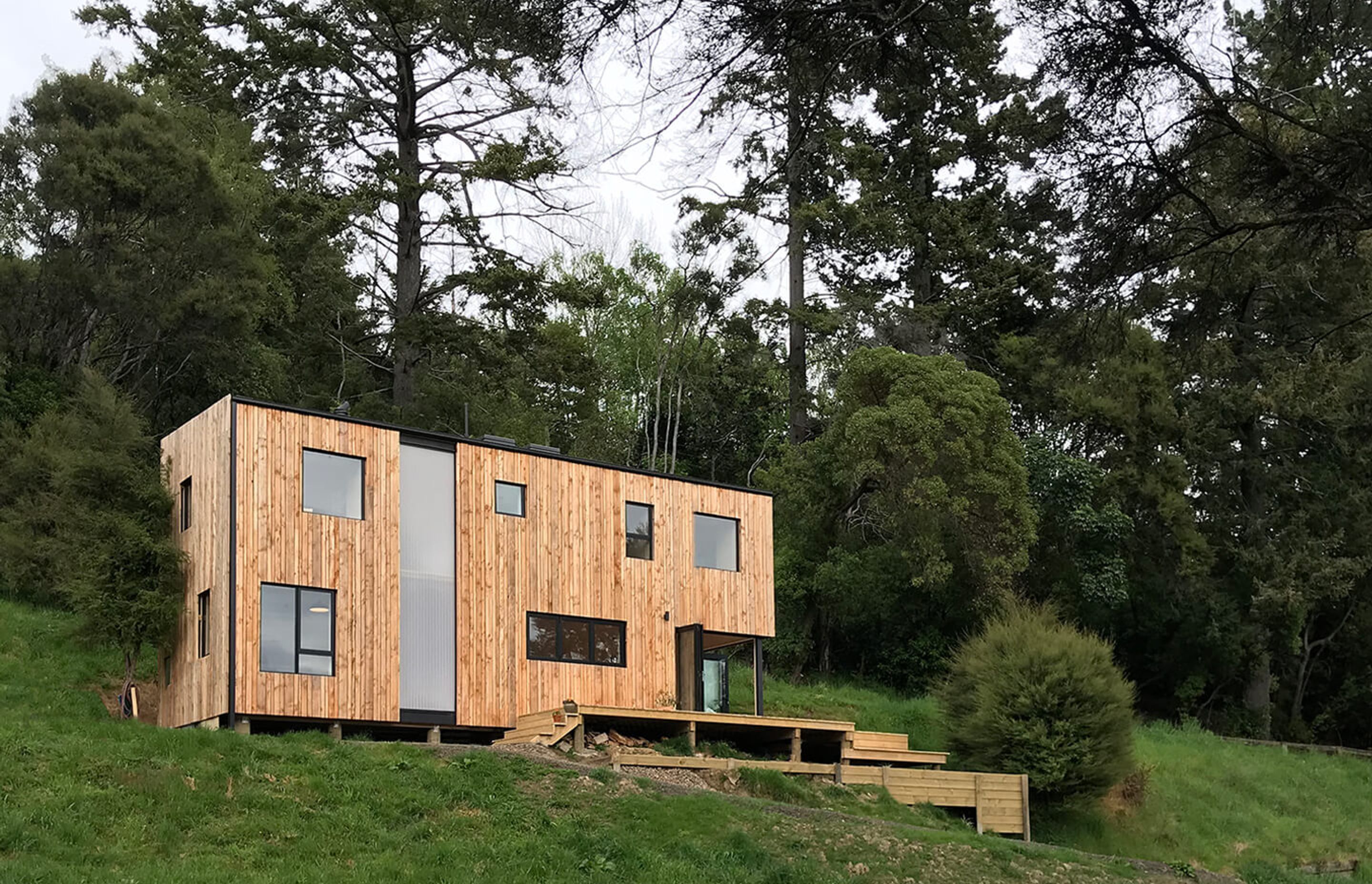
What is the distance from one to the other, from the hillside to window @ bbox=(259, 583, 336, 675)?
11380 mm

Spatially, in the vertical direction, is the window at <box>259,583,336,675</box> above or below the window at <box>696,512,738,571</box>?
below

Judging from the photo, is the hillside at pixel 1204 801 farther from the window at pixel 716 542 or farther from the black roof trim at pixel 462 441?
the black roof trim at pixel 462 441

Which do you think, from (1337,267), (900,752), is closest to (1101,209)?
(1337,267)

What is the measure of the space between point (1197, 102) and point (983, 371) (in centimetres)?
3033

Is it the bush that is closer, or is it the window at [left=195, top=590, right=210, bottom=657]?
the window at [left=195, top=590, right=210, bottom=657]

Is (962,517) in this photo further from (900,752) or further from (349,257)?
(349,257)

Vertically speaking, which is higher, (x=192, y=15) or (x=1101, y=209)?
(x=192, y=15)

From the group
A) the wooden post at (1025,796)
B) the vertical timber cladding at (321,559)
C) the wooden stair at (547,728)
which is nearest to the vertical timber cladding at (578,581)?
the wooden stair at (547,728)

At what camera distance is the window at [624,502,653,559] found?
2448cm

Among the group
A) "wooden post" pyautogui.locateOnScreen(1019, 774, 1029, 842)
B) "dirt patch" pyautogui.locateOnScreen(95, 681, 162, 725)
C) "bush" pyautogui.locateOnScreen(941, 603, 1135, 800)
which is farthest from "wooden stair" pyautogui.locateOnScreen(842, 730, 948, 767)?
"dirt patch" pyautogui.locateOnScreen(95, 681, 162, 725)

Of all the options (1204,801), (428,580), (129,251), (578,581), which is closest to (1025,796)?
(1204,801)

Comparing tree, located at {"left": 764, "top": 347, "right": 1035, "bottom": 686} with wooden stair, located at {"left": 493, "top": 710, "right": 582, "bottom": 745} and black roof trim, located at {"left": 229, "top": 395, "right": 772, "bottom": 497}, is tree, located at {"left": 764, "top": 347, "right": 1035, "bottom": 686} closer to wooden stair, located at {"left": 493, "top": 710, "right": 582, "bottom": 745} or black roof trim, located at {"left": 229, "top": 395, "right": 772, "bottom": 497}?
black roof trim, located at {"left": 229, "top": 395, "right": 772, "bottom": 497}

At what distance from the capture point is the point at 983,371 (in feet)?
128

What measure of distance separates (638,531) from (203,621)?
23.9ft
